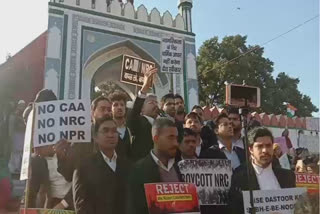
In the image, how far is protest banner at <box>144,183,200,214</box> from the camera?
263 cm

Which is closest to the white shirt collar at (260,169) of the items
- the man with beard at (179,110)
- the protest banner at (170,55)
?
the man with beard at (179,110)

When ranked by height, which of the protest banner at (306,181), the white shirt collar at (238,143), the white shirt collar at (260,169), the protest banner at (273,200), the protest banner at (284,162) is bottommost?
the protest banner at (273,200)

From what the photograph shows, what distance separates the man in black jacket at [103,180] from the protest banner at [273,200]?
787mm

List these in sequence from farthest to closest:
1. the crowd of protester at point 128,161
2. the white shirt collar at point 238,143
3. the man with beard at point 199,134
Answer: the white shirt collar at point 238,143 < the man with beard at point 199,134 < the crowd of protester at point 128,161

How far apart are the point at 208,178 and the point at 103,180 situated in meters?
0.76

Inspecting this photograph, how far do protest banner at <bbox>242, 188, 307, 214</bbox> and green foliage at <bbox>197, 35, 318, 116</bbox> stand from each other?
20.6 metres

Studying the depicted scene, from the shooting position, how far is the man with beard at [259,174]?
2971 millimetres

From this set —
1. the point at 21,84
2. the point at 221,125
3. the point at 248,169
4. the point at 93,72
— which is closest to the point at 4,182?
the point at 248,169

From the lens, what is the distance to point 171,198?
8.82 ft

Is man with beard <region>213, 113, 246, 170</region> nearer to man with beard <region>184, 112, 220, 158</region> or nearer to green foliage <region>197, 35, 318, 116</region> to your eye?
man with beard <region>184, 112, 220, 158</region>

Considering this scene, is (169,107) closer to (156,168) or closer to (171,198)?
(156,168)

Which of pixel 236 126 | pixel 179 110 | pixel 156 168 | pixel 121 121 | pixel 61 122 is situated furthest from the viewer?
pixel 179 110

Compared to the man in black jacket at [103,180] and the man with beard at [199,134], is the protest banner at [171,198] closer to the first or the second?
the man in black jacket at [103,180]

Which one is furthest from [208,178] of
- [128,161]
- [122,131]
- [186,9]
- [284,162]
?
[186,9]
